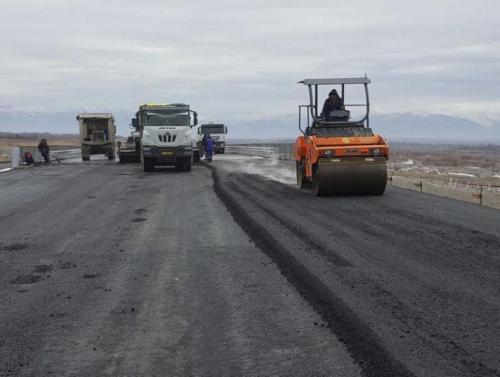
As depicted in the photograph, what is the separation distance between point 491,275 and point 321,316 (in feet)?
8.23

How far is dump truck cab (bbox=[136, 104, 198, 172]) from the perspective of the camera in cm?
2569

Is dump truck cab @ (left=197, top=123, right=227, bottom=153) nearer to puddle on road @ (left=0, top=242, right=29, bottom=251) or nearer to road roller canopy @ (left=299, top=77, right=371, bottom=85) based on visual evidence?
road roller canopy @ (left=299, top=77, right=371, bottom=85)

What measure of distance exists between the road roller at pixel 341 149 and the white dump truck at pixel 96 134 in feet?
87.7

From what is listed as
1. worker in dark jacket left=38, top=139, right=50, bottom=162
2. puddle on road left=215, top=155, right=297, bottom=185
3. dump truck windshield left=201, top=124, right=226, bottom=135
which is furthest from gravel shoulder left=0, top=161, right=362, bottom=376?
dump truck windshield left=201, top=124, right=226, bottom=135

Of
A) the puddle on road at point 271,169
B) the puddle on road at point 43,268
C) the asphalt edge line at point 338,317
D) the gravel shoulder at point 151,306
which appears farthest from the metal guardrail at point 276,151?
the puddle on road at point 43,268

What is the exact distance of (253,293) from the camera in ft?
19.9

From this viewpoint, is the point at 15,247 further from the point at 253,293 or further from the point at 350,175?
the point at 350,175

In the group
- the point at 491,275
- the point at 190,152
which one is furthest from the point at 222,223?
the point at 190,152

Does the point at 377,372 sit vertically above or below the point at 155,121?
below

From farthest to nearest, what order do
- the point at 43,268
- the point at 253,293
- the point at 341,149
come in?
the point at 341,149, the point at 43,268, the point at 253,293

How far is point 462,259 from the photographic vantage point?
7.50 metres

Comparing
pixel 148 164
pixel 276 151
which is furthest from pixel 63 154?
pixel 148 164

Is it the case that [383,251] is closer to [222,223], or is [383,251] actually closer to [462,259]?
[462,259]

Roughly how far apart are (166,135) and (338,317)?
2120 centimetres
